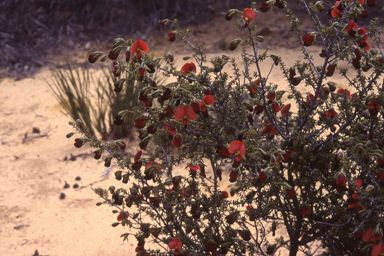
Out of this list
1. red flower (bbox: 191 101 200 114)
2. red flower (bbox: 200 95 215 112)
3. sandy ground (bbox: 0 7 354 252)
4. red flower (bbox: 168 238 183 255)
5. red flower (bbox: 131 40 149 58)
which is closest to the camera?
red flower (bbox: 191 101 200 114)

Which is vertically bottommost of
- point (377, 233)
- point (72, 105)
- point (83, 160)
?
point (377, 233)

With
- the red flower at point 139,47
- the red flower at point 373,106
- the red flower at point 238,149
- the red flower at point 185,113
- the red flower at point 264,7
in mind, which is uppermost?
the red flower at point 264,7

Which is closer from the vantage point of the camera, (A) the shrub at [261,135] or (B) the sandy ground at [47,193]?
(A) the shrub at [261,135]

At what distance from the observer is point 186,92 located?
4.10 ft

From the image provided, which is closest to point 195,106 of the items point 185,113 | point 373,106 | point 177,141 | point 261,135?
point 185,113

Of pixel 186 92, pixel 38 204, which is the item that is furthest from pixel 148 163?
pixel 38 204

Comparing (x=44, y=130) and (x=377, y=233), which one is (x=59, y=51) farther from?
(x=377, y=233)

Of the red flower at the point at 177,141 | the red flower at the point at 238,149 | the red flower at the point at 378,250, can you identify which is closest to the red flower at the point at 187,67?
the red flower at the point at 177,141

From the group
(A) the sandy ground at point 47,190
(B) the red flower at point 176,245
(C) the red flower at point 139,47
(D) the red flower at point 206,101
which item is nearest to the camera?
(D) the red flower at point 206,101

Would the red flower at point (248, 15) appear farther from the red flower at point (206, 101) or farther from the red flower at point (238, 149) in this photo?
the red flower at point (238, 149)

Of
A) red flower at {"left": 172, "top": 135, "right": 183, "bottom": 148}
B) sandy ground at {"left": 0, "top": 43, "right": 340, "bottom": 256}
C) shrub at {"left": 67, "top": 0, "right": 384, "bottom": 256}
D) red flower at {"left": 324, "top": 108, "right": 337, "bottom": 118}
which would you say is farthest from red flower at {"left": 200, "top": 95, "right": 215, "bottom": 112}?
sandy ground at {"left": 0, "top": 43, "right": 340, "bottom": 256}

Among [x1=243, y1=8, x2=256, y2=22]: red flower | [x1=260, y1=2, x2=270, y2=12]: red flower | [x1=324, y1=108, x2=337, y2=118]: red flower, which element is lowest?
[x1=324, y1=108, x2=337, y2=118]: red flower

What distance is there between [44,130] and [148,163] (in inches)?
130

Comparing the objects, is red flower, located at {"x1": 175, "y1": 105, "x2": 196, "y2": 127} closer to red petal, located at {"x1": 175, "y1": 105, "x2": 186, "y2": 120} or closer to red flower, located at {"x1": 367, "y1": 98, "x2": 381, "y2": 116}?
red petal, located at {"x1": 175, "y1": 105, "x2": 186, "y2": 120}
